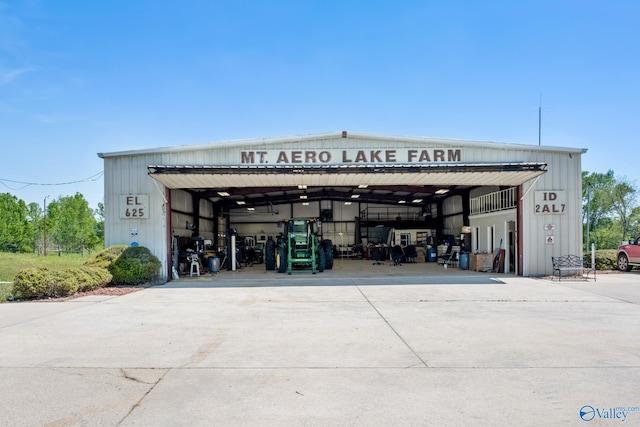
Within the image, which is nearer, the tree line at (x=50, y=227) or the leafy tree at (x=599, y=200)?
the tree line at (x=50, y=227)

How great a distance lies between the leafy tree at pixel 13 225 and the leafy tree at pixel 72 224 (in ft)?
9.22

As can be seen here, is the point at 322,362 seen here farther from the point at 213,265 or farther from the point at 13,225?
the point at 13,225

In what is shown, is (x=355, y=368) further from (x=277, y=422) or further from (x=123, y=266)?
(x=123, y=266)

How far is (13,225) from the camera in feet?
140

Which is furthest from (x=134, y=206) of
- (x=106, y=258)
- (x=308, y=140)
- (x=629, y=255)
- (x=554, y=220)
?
(x=629, y=255)

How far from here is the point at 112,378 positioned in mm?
4586

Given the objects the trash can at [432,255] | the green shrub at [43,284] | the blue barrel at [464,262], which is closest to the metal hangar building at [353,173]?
the blue barrel at [464,262]

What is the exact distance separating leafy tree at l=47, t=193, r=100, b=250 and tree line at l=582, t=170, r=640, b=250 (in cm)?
5433

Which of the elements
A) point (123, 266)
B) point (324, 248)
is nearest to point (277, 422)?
point (123, 266)

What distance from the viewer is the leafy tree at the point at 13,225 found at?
4225 centimetres

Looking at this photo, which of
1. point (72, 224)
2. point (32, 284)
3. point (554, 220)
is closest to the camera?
point (32, 284)

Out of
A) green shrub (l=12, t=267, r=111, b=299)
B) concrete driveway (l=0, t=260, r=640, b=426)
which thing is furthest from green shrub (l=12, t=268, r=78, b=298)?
concrete driveway (l=0, t=260, r=640, b=426)

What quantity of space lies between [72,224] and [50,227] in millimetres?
3228

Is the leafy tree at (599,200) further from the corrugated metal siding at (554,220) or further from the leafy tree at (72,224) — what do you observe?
the leafy tree at (72,224)
